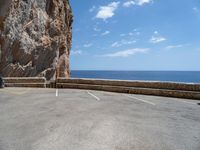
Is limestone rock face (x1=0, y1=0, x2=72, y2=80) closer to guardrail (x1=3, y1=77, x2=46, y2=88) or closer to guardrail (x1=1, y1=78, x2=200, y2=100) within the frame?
guardrail (x1=3, y1=77, x2=46, y2=88)

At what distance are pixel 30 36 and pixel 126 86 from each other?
17820mm

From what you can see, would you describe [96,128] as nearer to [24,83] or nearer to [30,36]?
[24,83]

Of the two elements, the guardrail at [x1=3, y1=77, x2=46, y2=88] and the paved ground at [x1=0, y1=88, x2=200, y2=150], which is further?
the guardrail at [x1=3, y1=77, x2=46, y2=88]

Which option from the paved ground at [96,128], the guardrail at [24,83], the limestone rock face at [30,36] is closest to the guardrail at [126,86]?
the guardrail at [24,83]

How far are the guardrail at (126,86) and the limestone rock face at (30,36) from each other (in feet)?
29.0

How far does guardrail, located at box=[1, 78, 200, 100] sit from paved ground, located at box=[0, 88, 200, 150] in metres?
3.96

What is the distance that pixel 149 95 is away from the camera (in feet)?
41.2

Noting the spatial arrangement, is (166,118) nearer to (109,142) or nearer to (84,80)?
(109,142)

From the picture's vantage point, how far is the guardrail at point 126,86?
12.0m

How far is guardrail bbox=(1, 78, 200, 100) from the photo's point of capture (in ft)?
39.3

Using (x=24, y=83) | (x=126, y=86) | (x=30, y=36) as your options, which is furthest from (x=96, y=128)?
(x=30, y=36)

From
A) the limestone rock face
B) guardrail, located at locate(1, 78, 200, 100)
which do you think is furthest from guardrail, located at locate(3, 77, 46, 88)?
the limestone rock face

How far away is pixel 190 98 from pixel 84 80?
308 inches

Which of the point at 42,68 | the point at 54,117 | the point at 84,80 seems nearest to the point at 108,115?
the point at 54,117
